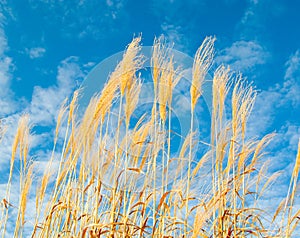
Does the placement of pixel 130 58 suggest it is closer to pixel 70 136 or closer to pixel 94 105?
pixel 94 105

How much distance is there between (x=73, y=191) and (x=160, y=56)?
916mm

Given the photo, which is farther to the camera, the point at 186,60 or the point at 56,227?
the point at 186,60

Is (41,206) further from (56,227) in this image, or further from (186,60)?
(186,60)

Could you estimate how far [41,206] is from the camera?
2527mm

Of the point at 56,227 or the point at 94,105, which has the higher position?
the point at 94,105

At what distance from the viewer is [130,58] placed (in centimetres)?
228

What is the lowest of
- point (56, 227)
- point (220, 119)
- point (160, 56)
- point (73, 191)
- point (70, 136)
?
point (56, 227)

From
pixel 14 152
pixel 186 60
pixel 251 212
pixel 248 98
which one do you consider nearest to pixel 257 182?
pixel 251 212

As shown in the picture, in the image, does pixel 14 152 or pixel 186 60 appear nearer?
pixel 14 152

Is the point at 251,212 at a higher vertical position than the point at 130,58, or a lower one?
lower

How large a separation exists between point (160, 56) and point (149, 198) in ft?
2.66

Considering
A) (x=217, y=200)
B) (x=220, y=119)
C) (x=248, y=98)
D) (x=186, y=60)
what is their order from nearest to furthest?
(x=217, y=200) → (x=220, y=119) → (x=248, y=98) → (x=186, y=60)

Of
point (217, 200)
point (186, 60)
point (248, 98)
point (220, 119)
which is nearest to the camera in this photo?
point (217, 200)

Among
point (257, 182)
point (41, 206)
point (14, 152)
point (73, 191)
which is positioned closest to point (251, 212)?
point (257, 182)
